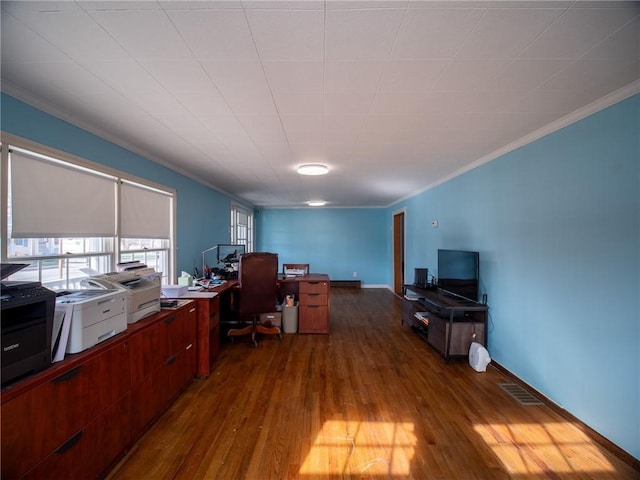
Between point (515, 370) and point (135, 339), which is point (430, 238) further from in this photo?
point (135, 339)

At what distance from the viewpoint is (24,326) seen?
1093mm

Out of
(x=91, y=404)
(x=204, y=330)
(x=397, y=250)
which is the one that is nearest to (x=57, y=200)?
(x=91, y=404)

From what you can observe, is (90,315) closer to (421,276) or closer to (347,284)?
(421,276)

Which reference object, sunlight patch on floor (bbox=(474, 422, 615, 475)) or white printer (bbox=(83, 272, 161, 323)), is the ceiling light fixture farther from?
sunlight patch on floor (bbox=(474, 422, 615, 475))

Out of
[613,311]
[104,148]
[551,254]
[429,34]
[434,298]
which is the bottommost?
[434,298]

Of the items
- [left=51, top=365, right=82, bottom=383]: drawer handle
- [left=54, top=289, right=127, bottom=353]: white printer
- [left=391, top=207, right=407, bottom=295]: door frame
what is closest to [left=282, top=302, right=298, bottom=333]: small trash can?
[left=54, top=289, right=127, bottom=353]: white printer

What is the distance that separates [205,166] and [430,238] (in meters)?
3.92

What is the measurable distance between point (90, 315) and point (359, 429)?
1.94 meters

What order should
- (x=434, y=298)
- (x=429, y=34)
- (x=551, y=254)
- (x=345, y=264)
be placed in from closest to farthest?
1. (x=429, y=34)
2. (x=551, y=254)
3. (x=434, y=298)
4. (x=345, y=264)

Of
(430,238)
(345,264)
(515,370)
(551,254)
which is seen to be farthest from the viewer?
(345,264)

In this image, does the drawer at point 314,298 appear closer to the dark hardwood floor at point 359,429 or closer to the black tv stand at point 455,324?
the dark hardwood floor at point 359,429

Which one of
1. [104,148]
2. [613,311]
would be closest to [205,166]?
[104,148]

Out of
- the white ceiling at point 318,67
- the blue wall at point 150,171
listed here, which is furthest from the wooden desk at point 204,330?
the white ceiling at point 318,67

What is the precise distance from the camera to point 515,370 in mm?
2494
